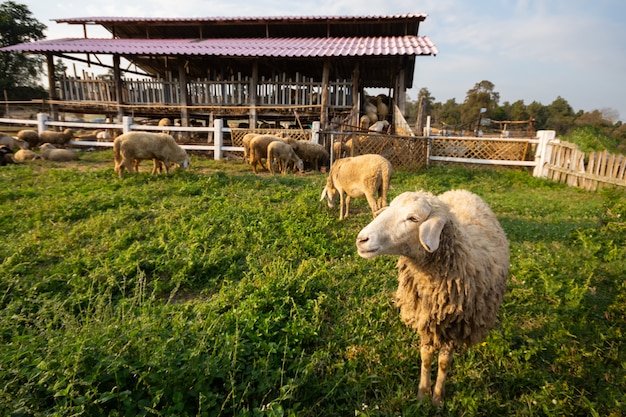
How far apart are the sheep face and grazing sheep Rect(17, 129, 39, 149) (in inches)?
636

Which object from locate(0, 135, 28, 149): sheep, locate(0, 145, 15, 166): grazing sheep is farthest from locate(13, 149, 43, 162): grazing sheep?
locate(0, 135, 28, 149): sheep

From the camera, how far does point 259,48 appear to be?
14328mm

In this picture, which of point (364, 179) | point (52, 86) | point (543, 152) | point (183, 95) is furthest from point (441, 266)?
point (52, 86)

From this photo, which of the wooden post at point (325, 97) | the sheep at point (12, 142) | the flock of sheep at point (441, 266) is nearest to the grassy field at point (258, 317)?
the flock of sheep at point (441, 266)

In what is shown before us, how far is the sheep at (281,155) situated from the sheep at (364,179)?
404 cm

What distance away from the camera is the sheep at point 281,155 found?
1007cm

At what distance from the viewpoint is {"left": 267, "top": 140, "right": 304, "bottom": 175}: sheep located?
10.1 m

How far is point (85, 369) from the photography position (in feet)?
6.15

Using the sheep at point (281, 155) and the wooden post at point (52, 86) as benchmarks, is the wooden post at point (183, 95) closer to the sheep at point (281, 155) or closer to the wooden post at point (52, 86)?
Answer: the wooden post at point (52, 86)

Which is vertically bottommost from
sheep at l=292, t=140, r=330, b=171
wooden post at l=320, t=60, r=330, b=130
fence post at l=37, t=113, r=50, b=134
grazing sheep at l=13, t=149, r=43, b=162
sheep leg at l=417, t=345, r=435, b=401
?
sheep leg at l=417, t=345, r=435, b=401

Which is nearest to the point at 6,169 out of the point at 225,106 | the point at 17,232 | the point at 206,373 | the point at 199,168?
the point at 199,168

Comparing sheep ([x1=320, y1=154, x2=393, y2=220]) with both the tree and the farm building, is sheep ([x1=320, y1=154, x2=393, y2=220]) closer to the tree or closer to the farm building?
the farm building

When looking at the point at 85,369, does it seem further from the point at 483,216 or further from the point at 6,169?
the point at 6,169

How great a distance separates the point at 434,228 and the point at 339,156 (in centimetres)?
890
